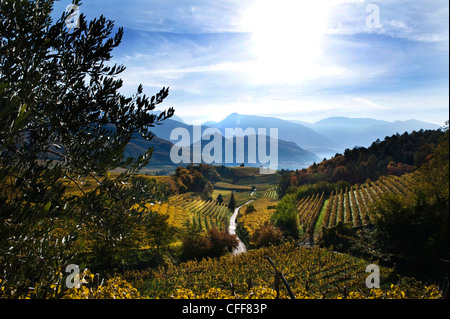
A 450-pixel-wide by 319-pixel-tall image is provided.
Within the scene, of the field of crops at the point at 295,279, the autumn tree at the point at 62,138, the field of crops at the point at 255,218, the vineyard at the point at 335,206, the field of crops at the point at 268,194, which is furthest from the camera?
the field of crops at the point at 268,194

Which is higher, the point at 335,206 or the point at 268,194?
the point at 335,206

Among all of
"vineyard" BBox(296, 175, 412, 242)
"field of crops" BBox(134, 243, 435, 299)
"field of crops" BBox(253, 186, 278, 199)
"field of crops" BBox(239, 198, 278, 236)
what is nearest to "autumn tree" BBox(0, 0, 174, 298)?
"field of crops" BBox(134, 243, 435, 299)

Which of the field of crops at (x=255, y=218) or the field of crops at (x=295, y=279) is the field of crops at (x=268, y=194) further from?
the field of crops at (x=295, y=279)

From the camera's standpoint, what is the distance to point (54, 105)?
5004 mm

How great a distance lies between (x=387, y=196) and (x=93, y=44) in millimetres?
6526

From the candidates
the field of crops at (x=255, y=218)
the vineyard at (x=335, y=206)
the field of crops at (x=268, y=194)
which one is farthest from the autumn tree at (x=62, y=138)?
the field of crops at (x=268, y=194)

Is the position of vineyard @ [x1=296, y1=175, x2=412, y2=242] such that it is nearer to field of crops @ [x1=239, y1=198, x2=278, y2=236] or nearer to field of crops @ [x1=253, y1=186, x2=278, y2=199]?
field of crops @ [x1=239, y1=198, x2=278, y2=236]

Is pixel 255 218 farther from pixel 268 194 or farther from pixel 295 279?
pixel 268 194

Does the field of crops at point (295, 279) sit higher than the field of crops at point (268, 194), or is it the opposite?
the field of crops at point (295, 279)

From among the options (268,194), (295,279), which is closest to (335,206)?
(295,279)

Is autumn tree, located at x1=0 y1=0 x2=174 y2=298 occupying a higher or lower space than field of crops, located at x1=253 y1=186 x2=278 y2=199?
higher

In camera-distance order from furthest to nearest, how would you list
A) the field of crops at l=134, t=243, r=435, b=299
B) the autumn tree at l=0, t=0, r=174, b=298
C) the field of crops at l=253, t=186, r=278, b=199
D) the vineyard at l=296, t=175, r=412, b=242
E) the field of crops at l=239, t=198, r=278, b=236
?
the field of crops at l=253, t=186, r=278, b=199, the field of crops at l=239, t=198, r=278, b=236, the vineyard at l=296, t=175, r=412, b=242, the field of crops at l=134, t=243, r=435, b=299, the autumn tree at l=0, t=0, r=174, b=298

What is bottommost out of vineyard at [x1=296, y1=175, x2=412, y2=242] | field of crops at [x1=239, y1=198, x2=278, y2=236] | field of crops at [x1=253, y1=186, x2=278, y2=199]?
field of crops at [x1=253, y1=186, x2=278, y2=199]
